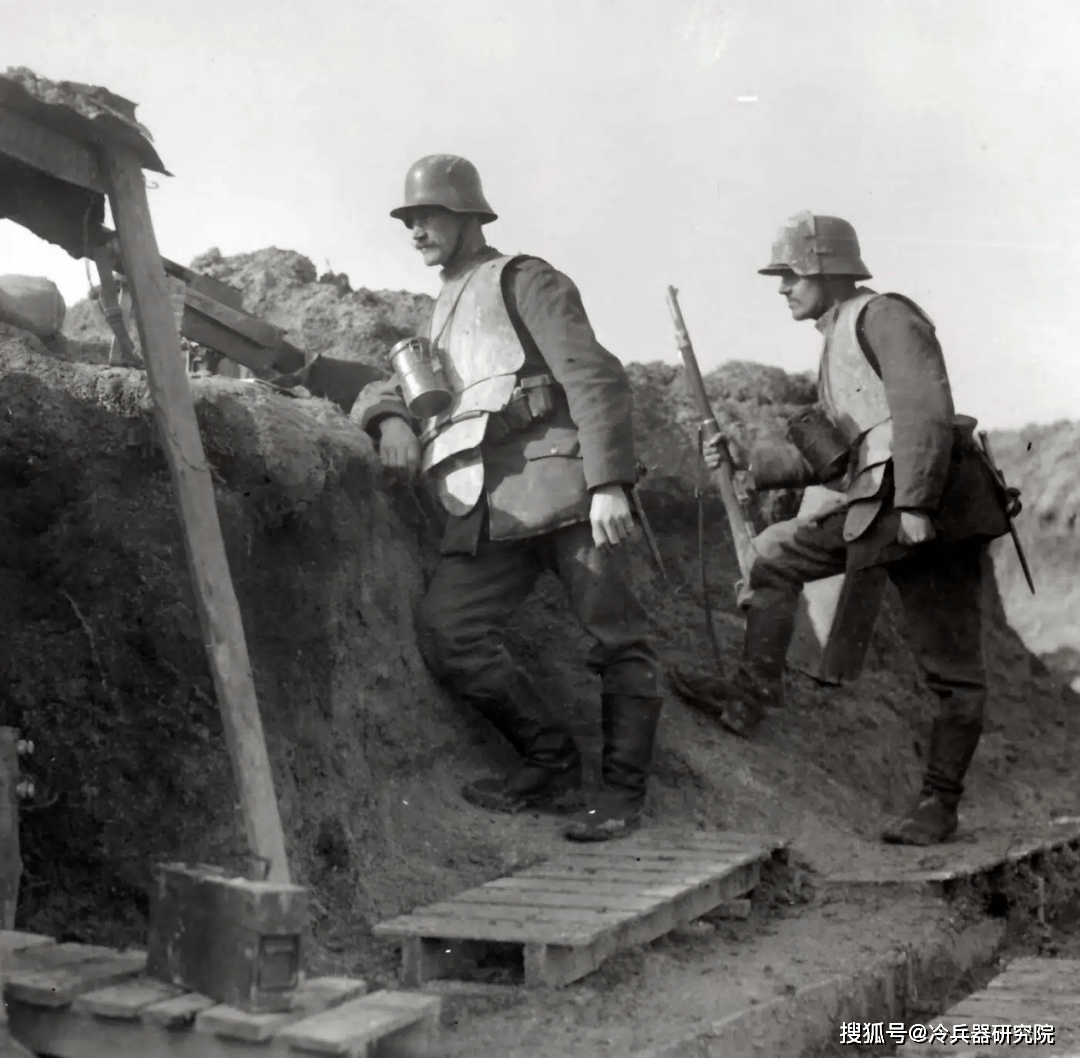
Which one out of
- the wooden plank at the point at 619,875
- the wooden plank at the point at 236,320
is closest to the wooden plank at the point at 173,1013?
the wooden plank at the point at 619,875

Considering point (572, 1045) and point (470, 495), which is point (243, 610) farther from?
point (572, 1045)

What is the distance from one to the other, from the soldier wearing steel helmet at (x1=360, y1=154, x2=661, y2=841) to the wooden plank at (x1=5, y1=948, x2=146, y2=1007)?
7.15 ft

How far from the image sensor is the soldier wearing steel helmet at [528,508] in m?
5.07

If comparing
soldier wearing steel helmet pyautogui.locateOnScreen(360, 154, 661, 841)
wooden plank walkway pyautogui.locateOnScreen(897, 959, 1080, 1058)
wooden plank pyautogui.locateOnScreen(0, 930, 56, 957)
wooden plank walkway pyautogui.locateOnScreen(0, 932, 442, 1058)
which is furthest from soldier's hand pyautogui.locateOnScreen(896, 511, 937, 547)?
wooden plank pyautogui.locateOnScreen(0, 930, 56, 957)

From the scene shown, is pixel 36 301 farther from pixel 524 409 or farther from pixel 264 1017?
pixel 264 1017

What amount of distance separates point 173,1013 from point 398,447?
9.48 ft

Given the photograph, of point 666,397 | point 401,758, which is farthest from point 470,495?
point 666,397

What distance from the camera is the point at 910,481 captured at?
518 centimetres

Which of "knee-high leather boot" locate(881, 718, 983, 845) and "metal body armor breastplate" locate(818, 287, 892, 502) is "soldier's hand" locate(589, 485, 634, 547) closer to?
"metal body armor breastplate" locate(818, 287, 892, 502)

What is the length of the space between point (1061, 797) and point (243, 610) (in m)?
4.28

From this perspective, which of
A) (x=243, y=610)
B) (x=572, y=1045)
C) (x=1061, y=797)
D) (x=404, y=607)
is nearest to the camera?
(x=572, y=1045)

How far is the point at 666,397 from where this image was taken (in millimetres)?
7863

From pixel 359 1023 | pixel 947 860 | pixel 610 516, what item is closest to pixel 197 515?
pixel 359 1023

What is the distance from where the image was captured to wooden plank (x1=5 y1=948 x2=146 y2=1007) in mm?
2797
